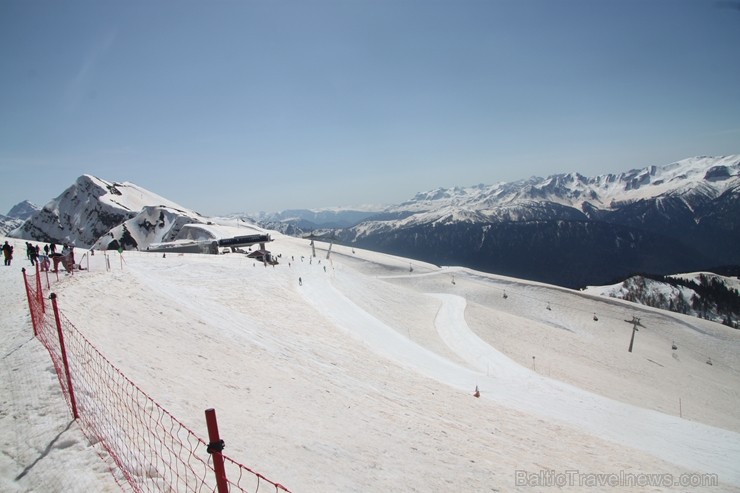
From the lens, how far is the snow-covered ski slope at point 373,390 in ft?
37.5

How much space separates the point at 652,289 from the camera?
15700cm

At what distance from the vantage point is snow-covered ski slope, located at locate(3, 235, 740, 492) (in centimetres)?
1144

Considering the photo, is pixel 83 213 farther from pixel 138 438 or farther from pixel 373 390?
pixel 138 438

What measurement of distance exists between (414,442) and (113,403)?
30.8 ft

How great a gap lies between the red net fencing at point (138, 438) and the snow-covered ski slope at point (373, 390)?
847 mm

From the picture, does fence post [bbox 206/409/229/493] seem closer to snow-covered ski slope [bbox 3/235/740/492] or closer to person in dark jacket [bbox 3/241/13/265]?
snow-covered ski slope [bbox 3/235/740/492]

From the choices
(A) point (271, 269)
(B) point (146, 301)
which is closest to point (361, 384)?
(B) point (146, 301)

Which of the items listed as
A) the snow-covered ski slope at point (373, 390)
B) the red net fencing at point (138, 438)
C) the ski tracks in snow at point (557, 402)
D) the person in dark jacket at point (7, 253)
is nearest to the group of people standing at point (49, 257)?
the person in dark jacket at point (7, 253)

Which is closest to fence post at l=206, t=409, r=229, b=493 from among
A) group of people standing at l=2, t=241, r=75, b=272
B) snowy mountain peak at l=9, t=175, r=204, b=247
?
group of people standing at l=2, t=241, r=75, b=272

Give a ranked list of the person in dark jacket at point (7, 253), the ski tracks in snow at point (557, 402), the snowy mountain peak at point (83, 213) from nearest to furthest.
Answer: the ski tracks in snow at point (557, 402) → the person in dark jacket at point (7, 253) → the snowy mountain peak at point (83, 213)

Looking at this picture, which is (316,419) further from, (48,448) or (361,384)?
(48,448)

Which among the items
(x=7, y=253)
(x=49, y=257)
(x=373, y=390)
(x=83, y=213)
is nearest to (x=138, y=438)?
(x=373, y=390)

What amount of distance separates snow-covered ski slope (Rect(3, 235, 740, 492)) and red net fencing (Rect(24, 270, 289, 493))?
847 millimetres

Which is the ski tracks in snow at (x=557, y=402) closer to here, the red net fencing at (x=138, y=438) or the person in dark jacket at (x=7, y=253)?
the red net fencing at (x=138, y=438)
